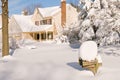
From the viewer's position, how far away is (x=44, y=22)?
5553 centimetres

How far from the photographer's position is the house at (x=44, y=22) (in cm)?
5288

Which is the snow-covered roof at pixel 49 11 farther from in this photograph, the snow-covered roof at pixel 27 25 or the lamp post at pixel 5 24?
the lamp post at pixel 5 24

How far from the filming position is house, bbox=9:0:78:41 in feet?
173

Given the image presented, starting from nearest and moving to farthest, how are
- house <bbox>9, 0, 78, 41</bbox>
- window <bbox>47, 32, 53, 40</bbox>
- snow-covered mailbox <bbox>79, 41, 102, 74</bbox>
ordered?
snow-covered mailbox <bbox>79, 41, 102, 74</bbox> < house <bbox>9, 0, 78, 41</bbox> < window <bbox>47, 32, 53, 40</bbox>

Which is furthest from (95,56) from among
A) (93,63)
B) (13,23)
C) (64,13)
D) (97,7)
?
(13,23)

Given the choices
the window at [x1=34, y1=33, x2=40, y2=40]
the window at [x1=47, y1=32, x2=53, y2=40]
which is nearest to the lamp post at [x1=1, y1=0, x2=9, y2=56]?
the window at [x1=47, y1=32, x2=53, y2=40]

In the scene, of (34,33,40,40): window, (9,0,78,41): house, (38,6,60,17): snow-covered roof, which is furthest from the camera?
(34,33,40,40): window

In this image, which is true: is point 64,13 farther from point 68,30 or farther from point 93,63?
point 93,63

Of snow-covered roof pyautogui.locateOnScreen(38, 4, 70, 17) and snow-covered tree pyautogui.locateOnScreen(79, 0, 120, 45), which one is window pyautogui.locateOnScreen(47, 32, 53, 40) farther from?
snow-covered tree pyautogui.locateOnScreen(79, 0, 120, 45)

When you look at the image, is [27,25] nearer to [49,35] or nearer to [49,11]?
[49,11]

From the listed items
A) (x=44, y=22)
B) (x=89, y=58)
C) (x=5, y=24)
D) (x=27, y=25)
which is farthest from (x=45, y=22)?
(x=89, y=58)

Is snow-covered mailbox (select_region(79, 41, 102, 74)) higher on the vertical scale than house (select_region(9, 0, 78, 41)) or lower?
lower

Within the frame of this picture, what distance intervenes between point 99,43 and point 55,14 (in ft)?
86.2

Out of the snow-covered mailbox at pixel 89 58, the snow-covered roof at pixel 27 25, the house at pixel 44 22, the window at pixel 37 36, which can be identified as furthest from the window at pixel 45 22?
the snow-covered mailbox at pixel 89 58
